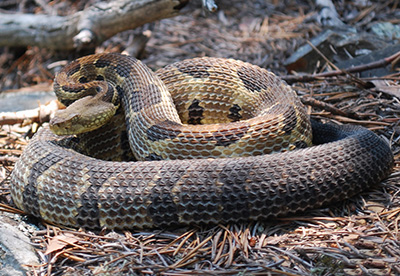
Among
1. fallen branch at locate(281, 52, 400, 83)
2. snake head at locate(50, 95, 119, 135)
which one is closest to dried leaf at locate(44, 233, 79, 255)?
snake head at locate(50, 95, 119, 135)

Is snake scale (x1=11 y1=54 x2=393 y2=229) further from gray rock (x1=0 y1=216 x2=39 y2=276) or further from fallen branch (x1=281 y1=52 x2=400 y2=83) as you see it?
fallen branch (x1=281 y1=52 x2=400 y2=83)

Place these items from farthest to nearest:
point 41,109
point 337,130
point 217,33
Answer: point 217,33 → point 41,109 → point 337,130

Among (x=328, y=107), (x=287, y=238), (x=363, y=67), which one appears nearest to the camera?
(x=287, y=238)

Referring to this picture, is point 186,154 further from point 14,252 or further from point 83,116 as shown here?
point 14,252

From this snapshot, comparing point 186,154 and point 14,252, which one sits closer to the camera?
point 14,252

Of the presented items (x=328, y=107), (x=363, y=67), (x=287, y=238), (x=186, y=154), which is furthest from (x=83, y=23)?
(x=287, y=238)

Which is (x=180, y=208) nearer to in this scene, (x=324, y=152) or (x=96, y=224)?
(x=96, y=224)

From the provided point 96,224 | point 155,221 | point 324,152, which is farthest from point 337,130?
point 96,224
